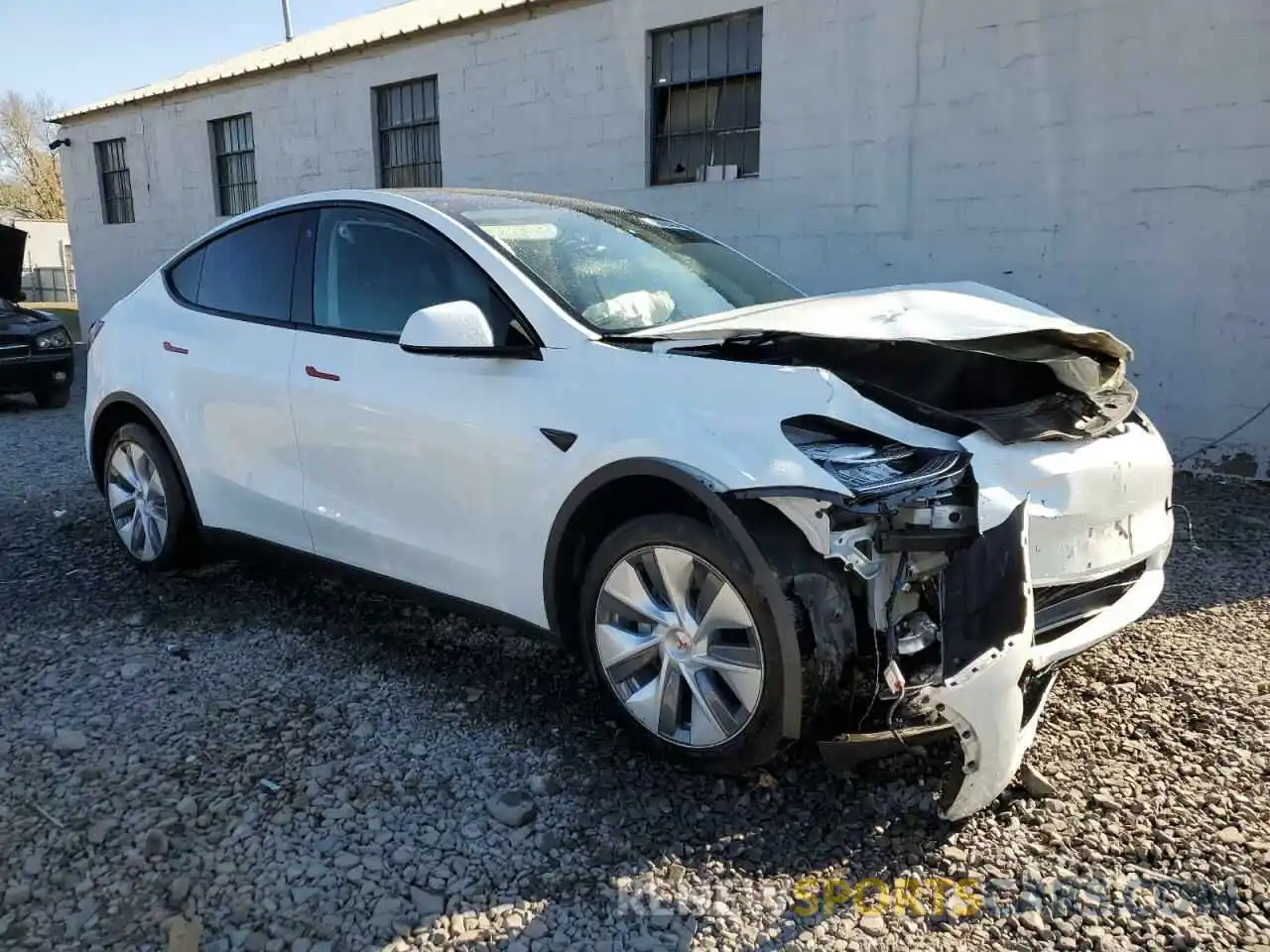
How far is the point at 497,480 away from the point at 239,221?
2.12m

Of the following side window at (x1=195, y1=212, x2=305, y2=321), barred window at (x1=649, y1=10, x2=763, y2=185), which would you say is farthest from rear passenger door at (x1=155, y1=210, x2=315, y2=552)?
barred window at (x1=649, y1=10, x2=763, y2=185)

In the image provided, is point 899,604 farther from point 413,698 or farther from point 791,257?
point 791,257

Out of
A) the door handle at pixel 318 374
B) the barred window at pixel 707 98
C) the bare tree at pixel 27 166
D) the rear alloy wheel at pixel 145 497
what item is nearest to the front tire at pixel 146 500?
the rear alloy wheel at pixel 145 497

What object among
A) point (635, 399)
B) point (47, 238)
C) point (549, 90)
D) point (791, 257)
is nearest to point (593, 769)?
point (635, 399)

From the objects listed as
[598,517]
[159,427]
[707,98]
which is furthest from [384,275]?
[707,98]

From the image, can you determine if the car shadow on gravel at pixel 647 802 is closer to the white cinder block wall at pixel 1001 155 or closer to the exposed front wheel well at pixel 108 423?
the exposed front wheel well at pixel 108 423

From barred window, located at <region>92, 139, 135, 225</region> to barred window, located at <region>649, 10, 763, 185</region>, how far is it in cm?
1153

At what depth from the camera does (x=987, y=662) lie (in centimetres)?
221

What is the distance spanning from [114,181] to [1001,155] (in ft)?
51.2

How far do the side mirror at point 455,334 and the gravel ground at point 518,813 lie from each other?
120 centimetres

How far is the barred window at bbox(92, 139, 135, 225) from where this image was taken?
1650 centimetres

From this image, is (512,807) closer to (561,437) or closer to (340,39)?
(561,437)

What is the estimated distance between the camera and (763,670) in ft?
8.17

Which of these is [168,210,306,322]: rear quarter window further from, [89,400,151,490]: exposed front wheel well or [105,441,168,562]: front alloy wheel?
[105,441,168,562]: front alloy wheel
